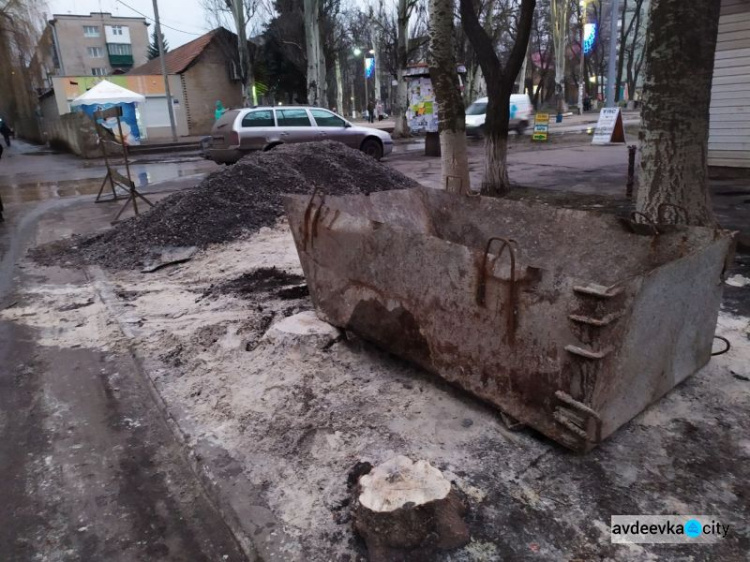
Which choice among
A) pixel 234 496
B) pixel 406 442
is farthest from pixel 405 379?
pixel 234 496

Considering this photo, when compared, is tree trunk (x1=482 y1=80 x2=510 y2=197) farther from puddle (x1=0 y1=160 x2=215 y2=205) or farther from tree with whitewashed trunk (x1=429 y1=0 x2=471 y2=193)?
puddle (x1=0 y1=160 x2=215 y2=205)

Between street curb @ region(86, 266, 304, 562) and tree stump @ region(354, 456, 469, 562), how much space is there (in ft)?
1.10

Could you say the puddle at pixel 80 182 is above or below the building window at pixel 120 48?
below

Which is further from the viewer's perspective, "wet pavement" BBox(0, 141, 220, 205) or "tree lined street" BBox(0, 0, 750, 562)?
"wet pavement" BBox(0, 141, 220, 205)

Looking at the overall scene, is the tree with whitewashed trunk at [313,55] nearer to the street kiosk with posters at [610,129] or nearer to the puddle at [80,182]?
the puddle at [80,182]

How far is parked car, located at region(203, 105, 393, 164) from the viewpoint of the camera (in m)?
14.3

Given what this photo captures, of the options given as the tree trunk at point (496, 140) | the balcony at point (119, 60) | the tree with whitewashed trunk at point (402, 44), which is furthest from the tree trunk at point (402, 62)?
the balcony at point (119, 60)

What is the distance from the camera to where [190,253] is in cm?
707

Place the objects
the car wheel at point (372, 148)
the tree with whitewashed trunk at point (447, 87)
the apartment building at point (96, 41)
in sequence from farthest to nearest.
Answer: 1. the apartment building at point (96, 41)
2. the car wheel at point (372, 148)
3. the tree with whitewashed trunk at point (447, 87)

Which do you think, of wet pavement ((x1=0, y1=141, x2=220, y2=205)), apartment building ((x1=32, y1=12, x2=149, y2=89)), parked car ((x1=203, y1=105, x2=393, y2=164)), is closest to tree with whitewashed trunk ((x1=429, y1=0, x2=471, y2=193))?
parked car ((x1=203, y1=105, x2=393, y2=164))

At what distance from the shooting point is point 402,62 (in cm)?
2452

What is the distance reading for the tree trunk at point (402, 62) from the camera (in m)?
23.8

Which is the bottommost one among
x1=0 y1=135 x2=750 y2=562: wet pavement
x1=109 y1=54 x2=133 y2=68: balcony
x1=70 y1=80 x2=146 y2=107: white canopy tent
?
x1=0 y1=135 x2=750 y2=562: wet pavement

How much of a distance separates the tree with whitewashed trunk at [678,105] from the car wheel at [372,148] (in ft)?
37.1
